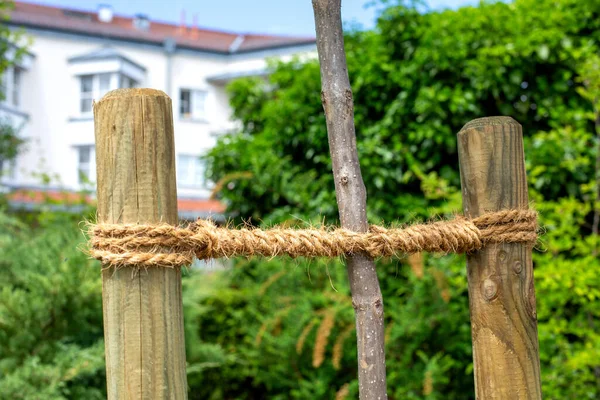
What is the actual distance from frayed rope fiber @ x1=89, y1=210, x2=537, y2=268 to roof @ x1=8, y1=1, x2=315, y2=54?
59.8 ft

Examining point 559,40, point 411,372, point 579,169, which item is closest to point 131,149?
point 411,372

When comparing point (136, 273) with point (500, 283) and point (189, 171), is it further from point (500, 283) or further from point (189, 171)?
point (189, 171)

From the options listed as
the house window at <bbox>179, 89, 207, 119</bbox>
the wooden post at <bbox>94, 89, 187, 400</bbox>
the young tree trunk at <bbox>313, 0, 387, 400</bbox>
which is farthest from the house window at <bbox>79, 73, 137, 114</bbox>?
the wooden post at <bbox>94, 89, 187, 400</bbox>

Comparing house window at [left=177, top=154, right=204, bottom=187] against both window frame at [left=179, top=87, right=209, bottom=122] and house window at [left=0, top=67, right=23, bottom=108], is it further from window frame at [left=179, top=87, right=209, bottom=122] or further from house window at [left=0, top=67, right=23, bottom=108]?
house window at [left=0, top=67, right=23, bottom=108]

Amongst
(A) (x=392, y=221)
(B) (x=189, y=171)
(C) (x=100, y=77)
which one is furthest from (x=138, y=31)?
(A) (x=392, y=221)

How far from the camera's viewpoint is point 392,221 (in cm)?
348

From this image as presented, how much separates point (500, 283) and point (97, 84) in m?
20.3

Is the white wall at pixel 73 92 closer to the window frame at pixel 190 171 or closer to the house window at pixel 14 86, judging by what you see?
the house window at pixel 14 86

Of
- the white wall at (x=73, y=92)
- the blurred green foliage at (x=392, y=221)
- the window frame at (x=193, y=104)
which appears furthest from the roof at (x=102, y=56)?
the blurred green foliage at (x=392, y=221)

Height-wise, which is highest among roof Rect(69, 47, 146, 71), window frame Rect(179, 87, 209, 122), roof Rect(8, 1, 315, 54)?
roof Rect(8, 1, 315, 54)

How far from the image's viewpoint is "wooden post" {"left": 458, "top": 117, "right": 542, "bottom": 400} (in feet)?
4.80

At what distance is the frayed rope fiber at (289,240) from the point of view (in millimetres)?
1204

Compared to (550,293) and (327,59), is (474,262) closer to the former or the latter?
(327,59)

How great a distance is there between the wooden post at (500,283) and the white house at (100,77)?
17.3 meters
